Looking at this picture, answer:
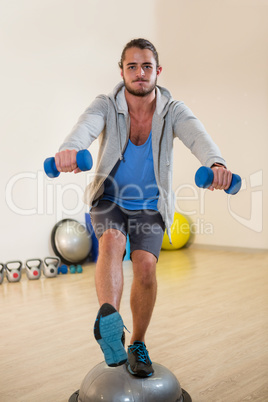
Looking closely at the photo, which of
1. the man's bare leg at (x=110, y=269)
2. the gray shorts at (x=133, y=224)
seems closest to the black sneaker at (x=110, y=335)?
the man's bare leg at (x=110, y=269)

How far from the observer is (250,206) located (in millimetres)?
5812

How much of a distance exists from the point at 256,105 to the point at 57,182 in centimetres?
261

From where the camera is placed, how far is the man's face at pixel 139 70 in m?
2.16

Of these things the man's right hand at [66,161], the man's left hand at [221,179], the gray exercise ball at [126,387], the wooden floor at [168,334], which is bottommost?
the wooden floor at [168,334]

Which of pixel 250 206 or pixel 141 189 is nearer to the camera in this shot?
pixel 141 189

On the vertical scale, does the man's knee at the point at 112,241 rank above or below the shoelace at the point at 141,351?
above

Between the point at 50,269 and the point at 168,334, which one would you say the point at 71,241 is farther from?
the point at 168,334

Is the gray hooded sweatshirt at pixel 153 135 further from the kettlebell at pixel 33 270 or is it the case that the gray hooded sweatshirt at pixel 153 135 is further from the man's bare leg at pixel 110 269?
the kettlebell at pixel 33 270

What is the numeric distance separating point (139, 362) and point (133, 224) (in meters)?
0.62

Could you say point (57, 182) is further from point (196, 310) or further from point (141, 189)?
point (141, 189)

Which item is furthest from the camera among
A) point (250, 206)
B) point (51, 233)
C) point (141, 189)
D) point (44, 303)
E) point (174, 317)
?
point (250, 206)

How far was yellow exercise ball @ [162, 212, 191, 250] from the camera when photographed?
618cm

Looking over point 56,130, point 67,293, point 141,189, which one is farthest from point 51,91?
point 141,189

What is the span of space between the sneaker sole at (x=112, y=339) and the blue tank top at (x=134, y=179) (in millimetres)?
697
